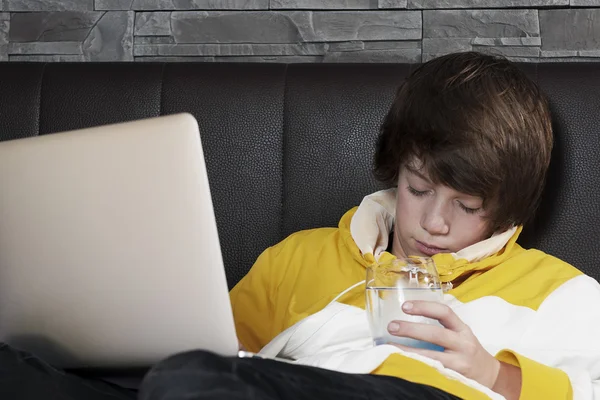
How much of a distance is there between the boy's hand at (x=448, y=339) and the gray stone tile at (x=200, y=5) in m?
0.99

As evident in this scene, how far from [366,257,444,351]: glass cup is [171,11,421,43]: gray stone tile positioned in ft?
2.84

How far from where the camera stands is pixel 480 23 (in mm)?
1727

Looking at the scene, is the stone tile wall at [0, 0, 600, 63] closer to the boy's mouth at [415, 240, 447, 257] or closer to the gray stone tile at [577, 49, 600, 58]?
the gray stone tile at [577, 49, 600, 58]

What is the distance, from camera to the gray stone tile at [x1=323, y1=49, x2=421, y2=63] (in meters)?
1.78

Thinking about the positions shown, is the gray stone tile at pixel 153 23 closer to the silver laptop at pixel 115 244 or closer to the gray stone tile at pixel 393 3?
the gray stone tile at pixel 393 3

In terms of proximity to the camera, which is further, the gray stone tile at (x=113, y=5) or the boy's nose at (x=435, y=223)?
the gray stone tile at (x=113, y=5)

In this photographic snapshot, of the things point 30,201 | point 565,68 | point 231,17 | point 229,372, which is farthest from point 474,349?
point 231,17

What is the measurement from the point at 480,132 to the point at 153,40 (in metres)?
0.87

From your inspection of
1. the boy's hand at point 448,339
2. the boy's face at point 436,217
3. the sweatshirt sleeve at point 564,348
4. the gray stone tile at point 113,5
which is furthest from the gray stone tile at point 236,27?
the boy's hand at point 448,339

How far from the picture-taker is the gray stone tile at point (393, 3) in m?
1.76

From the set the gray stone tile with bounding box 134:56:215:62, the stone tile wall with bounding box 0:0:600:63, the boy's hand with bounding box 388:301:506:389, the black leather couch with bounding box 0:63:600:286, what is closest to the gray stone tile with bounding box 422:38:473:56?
the stone tile wall with bounding box 0:0:600:63

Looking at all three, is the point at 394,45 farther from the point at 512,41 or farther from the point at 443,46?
the point at 512,41

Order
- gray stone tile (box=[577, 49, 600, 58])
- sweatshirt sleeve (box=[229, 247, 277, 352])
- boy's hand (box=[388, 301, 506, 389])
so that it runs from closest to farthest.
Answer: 1. boy's hand (box=[388, 301, 506, 389])
2. sweatshirt sleeve (box=[229, 247, 277, 352])
3. gray stone tile (box=[577, 49, 600, 58])

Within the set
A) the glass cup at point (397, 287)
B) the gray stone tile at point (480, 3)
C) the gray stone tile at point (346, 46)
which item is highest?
the gray stone tile at point (480, 3)
